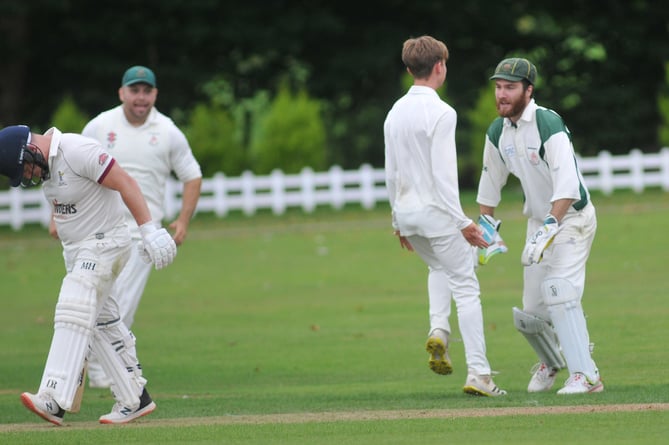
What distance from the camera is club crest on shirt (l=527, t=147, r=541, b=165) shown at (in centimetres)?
905

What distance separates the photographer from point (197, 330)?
14.6 metres

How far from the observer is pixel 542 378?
31.8 ft

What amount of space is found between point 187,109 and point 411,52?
3717cm

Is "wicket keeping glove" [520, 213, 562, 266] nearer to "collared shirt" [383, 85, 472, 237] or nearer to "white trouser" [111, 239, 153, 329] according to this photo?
"collared shirt" [383, 85, 472, 237]

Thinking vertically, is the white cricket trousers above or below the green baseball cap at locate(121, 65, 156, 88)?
below

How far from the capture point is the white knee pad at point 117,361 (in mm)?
8656

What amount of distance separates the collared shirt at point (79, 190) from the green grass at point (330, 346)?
125 cm

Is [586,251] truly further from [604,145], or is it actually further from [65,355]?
[604,145]

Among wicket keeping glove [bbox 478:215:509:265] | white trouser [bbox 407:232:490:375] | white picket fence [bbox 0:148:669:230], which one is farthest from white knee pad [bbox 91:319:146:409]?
white picket fence [bbox 0:148:669:230]

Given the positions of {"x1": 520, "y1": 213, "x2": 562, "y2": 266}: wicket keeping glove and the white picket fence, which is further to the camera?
the white picket fence

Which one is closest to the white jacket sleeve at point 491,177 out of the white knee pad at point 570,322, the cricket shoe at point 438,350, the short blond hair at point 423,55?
the short blond hair at point 423,55

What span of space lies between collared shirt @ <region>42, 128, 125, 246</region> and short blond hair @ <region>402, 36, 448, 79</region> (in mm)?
2100

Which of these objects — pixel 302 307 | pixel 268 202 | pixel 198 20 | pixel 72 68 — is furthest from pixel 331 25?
pixel 302 307

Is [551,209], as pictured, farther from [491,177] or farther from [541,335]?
[541,335]
